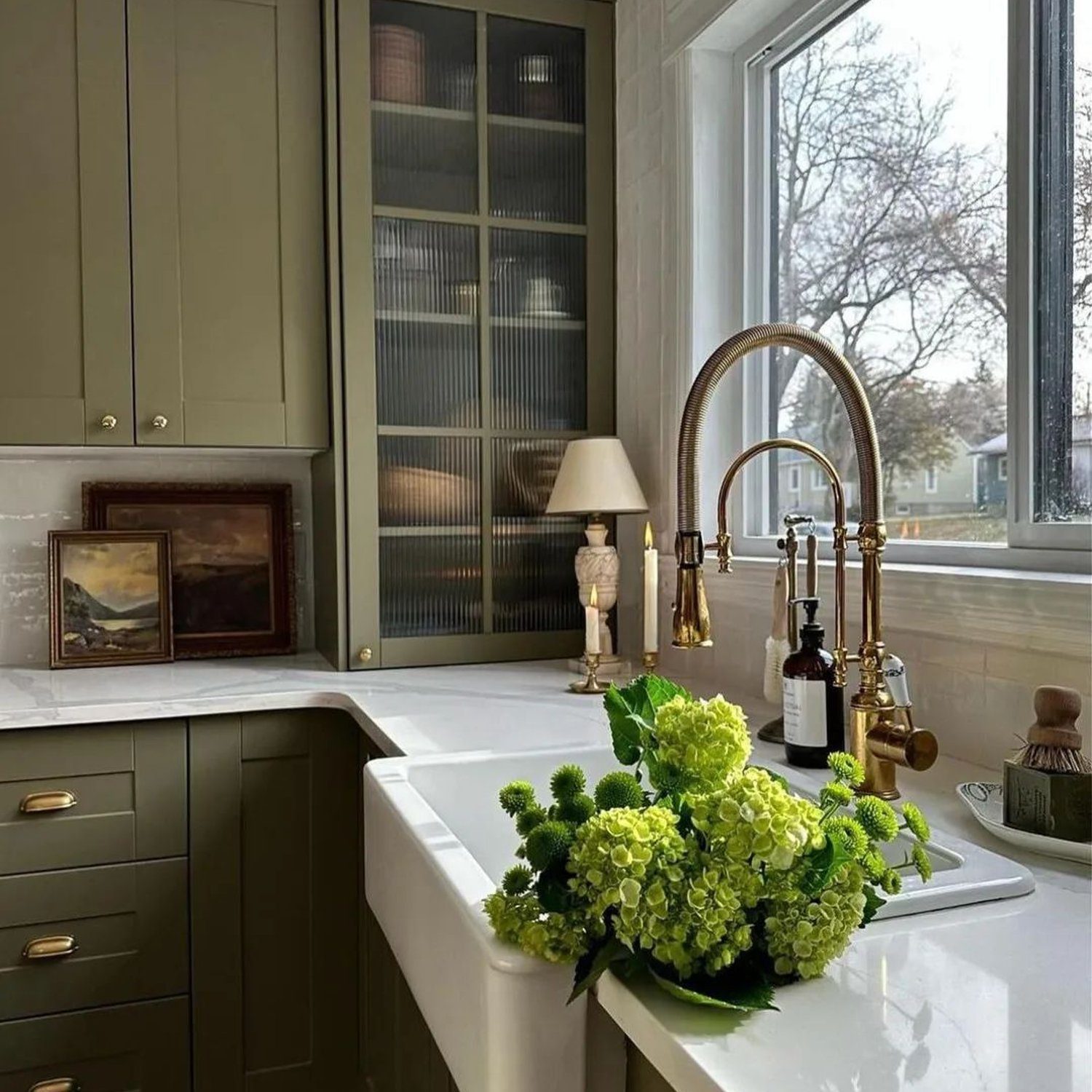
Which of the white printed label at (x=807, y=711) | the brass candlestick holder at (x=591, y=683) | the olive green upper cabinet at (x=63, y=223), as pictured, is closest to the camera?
the white printed label at (x=807, y=711)

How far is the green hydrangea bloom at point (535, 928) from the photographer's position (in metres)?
0.73

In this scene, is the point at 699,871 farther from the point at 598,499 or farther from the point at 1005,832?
the point at 598,499

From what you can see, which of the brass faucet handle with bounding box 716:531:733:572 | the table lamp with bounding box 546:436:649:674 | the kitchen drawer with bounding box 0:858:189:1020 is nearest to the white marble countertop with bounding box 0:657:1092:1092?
the brass faucet handle with bounding box 716:531:733:572

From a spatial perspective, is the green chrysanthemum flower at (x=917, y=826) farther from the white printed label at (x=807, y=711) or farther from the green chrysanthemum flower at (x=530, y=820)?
the white printed label at (x=807, y=711)

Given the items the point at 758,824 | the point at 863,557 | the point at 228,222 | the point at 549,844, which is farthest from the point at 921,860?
the point at 228,222

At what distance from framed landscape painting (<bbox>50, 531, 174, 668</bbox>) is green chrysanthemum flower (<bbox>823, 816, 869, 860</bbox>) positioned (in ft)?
6.56

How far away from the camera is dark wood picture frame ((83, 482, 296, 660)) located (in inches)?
97.3

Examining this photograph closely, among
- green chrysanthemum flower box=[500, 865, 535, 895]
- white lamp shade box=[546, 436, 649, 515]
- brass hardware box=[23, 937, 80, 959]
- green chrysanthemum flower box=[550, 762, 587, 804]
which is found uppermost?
white lamp shade box=[546, 436, 649, 515]

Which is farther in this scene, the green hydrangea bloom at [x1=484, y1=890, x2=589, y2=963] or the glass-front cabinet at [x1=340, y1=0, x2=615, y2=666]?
the glass-front cabinet at [x1=340, y1=0, x2=615, y2=666]

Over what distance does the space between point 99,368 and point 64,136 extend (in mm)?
469

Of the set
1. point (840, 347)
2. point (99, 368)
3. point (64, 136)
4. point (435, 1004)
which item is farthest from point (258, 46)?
point (435, 1004)

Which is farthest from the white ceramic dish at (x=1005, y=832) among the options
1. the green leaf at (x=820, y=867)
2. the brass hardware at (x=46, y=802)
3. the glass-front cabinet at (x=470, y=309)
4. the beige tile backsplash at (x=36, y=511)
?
the beige tile backsplash at (x=36, y=511)

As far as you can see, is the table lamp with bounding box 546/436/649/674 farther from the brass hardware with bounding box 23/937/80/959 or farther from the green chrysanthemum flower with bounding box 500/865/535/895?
the green chrysanthemum flower with bounding box 500/865/535/895

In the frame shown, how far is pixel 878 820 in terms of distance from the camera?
29.4 inches
